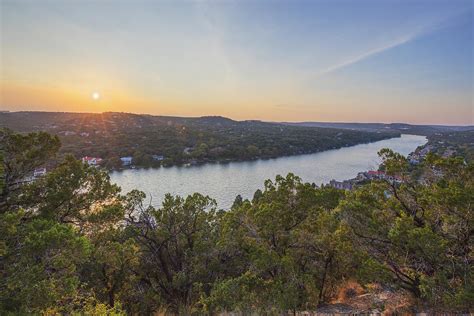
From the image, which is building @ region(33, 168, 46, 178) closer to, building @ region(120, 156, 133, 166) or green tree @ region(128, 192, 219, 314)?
green tree @ region(128, 192, 219, 314)

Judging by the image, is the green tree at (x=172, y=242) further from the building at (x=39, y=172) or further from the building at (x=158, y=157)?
the building at (x=158, y=157)

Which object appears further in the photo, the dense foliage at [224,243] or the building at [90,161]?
the building at [90,161]

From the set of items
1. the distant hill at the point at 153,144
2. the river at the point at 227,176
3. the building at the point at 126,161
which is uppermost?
the distant hill at the point at 153,144

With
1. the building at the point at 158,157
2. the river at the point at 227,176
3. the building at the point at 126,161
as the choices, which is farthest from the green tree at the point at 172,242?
the building at the point at 158,157

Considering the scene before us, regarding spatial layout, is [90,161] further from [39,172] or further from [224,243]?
[224,243]

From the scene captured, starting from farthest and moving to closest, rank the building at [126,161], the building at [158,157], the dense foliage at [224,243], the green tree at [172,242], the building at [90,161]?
the building at [158,157], the building at [126,161], the green tree at [172,242], the building at [90,161], the dense foliage at [224,243]

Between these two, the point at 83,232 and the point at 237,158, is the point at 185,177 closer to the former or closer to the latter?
the point at 237,158

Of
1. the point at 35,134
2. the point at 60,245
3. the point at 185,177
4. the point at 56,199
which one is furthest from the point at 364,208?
the point at 185,177

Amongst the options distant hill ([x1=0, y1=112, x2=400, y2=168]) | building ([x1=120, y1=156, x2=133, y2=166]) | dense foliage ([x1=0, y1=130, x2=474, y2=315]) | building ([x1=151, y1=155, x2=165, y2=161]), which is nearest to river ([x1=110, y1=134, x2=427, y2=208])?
building ([x1=120, y1=156, x2=133, y2=166])
